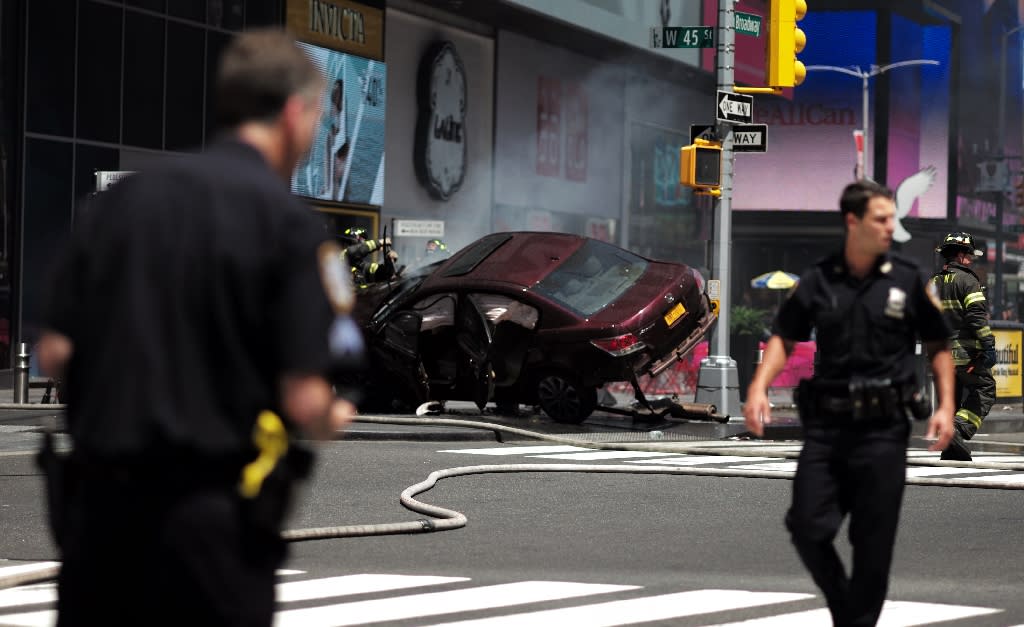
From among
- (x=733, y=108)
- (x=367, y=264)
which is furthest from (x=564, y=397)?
(x=733, y=108)

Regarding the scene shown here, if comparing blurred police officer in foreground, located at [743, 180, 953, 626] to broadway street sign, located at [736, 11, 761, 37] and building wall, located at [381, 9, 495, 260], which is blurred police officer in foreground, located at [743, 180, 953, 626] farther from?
building wall, located at [381, 9, 495, 260]

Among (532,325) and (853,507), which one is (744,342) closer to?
(532,325)

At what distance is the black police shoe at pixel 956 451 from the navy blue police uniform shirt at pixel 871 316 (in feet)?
29.3

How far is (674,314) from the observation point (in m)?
18.7

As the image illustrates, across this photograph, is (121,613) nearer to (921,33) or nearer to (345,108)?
(345,108)

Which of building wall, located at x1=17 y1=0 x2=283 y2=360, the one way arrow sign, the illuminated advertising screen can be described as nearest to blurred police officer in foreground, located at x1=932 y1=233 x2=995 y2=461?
the one way arrow sign

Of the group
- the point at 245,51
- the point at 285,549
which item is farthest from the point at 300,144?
the point at 285,549

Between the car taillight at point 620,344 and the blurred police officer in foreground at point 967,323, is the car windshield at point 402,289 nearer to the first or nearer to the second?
the car taillight at point 620,344

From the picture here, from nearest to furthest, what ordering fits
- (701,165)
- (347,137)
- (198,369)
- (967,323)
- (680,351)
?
(198,369), (967,323), (680,351), (701,165), (347,137)

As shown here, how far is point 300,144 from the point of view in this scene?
3.70 meters

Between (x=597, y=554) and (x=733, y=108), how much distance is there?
12063 mm

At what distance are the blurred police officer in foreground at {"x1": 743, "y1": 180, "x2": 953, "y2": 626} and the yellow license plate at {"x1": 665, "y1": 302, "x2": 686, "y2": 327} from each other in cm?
1182

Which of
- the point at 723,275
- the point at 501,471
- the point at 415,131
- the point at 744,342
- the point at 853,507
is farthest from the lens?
the point at 415,131

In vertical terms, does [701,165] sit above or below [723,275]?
above
